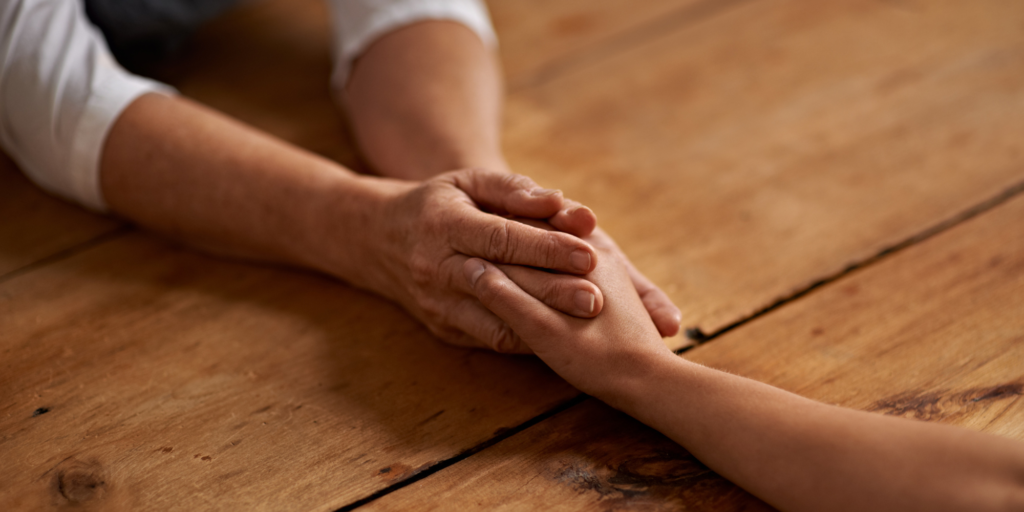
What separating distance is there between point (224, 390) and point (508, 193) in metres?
0.35

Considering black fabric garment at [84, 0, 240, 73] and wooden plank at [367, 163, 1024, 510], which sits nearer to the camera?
wooden plank at [367, 163, 1024, 510]

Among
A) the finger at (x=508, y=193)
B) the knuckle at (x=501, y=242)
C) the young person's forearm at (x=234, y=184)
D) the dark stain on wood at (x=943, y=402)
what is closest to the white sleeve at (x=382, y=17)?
the young person's forearm at (x=234, y=184)

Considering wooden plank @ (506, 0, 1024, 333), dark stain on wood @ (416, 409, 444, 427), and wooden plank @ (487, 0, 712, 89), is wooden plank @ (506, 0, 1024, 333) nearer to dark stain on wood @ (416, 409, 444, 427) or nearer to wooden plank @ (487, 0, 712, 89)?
wooden plank @ (487, 0, 712, 89)

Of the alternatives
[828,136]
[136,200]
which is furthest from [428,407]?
[828,136]

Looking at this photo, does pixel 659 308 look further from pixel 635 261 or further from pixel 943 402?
pixel 943 402

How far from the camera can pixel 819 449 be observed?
1.73ft

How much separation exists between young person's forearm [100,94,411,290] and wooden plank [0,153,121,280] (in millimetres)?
119

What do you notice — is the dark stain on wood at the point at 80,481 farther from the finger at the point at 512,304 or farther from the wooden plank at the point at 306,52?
the wooden plank at the point at 306,52

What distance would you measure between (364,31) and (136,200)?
0.38m

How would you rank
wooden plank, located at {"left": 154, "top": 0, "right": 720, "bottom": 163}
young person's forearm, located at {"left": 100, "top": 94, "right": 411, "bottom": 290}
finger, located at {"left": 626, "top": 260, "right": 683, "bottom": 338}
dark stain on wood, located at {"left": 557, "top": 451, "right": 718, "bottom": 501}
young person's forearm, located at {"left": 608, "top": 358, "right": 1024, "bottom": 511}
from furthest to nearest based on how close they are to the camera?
wooden plank, located at {"left": 154, "top": 0, "right": 720, "bottom": 163} < young person's forearm, located at {"left": 100, "top": 94, "right": 411, "bottom": 290} < finger, located at {"left": 626, "top": 260, "right": 683, "bottom": 338} < dark stain on wood, located at {"left": 557, "top": 451, "right": 718, "bottom": 501} < young person's forearm, located at {"left": 608, "top": 358, "right": 1024, "bottom": 511}

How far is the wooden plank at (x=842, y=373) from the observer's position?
0.60m

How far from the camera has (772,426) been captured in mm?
548

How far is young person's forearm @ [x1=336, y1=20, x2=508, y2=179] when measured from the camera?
89 cm

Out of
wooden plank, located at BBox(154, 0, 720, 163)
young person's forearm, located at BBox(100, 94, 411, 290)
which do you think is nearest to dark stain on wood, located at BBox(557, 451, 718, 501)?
young person's forearm, located at BBox(100, 94, 411, 290)
